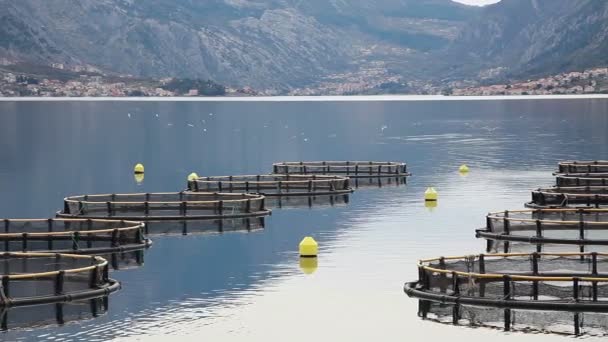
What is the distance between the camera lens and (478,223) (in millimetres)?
96750

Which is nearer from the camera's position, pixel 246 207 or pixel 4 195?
pixel 246 207

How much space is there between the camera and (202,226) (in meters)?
93.2

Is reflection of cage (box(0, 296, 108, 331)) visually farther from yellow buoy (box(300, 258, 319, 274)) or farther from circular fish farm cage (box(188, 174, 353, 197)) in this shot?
circular fish farm cage (box(188, 174, 353, 197))

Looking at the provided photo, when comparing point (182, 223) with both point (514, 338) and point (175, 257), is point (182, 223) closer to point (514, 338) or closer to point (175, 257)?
point (175, 257)

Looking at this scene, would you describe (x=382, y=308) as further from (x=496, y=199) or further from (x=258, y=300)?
(x=496, y=199)

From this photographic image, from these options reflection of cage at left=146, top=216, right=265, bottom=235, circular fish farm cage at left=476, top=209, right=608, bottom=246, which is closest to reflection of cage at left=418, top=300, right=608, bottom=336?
circular fish farm cage at left=476, top=209, right=608, bottom=246

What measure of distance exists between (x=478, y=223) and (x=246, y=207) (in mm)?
15937

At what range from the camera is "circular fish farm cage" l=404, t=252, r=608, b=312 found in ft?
194

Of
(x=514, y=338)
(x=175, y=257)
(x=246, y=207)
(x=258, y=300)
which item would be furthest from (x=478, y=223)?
(x=514, y=338)

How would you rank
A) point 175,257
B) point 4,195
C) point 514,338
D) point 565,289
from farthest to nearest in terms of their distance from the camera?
point 4,195 < point 175,257 < point 565,289 < point 514,338

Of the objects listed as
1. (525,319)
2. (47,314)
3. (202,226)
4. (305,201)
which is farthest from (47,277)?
(305,201)

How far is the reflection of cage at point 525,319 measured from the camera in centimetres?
5675

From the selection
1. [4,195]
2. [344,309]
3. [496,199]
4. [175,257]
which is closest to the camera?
[344,309]

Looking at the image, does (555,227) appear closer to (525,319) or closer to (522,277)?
(522,277)
